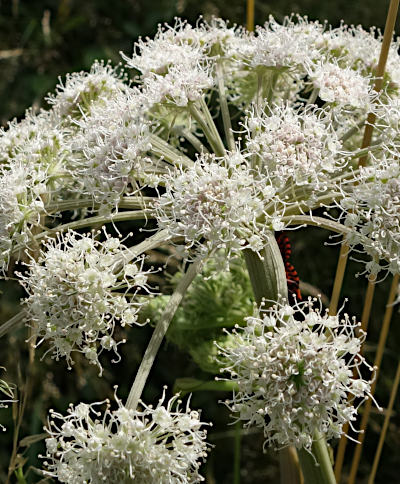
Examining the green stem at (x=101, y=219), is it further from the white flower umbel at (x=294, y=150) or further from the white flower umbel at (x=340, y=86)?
the white flower umbel at (x=340, y=86)

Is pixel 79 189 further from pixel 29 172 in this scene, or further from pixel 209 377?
pixel 209 377

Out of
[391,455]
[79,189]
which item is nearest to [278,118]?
[79,189]

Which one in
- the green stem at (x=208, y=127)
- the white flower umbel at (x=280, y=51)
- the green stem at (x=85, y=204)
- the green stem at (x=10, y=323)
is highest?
the white flower umbel at (x=280, y=51)

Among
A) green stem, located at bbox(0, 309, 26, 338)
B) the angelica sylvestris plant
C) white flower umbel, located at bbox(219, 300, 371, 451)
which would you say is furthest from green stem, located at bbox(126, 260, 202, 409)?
green stem, located at bbox(0, 309, 26, 338)

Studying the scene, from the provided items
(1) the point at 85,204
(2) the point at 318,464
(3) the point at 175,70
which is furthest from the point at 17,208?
(2) the point at 318,464

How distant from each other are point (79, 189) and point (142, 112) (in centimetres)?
16

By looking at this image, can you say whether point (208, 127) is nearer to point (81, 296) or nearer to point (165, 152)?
point (165, 152)

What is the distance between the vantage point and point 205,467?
2.26 m

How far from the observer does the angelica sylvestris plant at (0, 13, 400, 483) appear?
3.18 ft

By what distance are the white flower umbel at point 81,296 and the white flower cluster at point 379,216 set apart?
32 cm

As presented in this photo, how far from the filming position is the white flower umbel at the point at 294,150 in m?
1.08

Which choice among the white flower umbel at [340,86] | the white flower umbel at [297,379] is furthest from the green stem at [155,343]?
the white flower umbel at [340,86]

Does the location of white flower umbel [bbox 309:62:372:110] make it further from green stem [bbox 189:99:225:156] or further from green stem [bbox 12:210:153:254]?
green stem [bbox 12:210:153:254]

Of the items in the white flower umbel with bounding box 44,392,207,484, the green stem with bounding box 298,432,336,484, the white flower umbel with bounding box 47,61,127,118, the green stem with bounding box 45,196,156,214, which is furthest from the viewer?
the white flower umbel with bounding box 47,61,127,118
